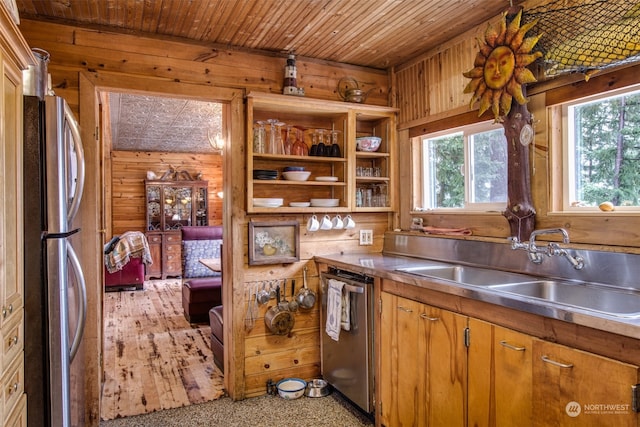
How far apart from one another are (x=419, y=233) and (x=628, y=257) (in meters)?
1.35

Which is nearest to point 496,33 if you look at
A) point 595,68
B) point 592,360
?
point 595,68

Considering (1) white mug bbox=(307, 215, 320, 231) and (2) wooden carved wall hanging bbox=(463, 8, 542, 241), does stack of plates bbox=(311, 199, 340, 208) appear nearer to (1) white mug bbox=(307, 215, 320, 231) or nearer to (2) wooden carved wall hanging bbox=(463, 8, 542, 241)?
(1) white mug bbox=(307, 215, 320, 231)

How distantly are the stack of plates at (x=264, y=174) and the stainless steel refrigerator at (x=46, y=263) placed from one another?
1.36m

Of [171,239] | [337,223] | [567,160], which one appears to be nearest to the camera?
[567,160]

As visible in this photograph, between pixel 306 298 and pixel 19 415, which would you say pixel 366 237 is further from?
pixel 19 415

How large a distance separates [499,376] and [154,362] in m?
2.88

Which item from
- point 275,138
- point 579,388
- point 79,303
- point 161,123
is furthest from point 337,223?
point 161,123

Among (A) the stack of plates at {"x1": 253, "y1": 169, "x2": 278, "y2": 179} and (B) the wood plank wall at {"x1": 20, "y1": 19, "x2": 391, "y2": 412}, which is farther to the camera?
(A) the stack of plates at {"x1": 253, "y1": 169, "x2": 278, "y2": 179}

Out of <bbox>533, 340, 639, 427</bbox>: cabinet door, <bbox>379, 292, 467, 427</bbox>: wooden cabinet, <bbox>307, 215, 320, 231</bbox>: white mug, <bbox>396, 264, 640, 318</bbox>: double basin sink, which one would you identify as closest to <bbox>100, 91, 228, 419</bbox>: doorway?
<bbox>307, 215, 320, 231</bbox>: white mug

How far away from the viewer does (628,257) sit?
1.86 m

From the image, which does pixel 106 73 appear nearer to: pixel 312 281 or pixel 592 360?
pixel 312 281

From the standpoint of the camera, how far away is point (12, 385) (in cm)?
134

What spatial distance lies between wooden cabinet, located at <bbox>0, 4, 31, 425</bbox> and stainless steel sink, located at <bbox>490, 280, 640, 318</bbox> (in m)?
1.81

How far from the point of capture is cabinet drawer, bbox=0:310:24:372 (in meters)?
1.27
